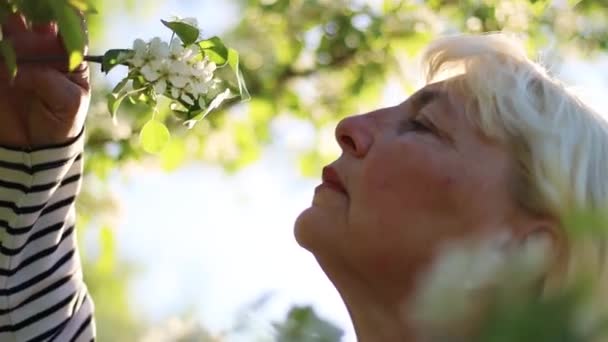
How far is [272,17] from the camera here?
109 inches

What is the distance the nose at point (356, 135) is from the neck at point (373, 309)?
13 cm

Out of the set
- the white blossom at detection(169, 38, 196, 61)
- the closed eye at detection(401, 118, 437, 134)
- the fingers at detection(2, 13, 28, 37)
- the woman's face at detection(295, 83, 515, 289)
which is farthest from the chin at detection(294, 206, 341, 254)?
the fingers at detection(2, 13, 28, 37)

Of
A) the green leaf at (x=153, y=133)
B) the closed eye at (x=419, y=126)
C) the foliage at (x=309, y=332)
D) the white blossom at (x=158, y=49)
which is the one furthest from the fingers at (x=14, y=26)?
the closed eye at (x=419, y=126)

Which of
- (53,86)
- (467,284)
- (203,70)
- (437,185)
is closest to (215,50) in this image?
(203,70)

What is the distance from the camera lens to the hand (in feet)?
3.05

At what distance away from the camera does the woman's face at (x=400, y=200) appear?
3.50ft

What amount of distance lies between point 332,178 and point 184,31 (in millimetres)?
261

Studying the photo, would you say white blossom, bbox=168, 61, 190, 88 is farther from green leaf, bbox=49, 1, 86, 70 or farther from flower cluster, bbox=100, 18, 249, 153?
green leaf, bbox=49, 1, 86, 70

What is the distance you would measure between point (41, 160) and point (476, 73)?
0.47m

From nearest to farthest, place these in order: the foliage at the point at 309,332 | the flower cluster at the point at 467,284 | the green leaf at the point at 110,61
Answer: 1. the flower cluster at the point at 467,284
2. the foliage at the point at 309,332
3. the green leaf at the point at 110,61

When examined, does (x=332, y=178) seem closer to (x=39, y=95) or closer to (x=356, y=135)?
(x=356, y=135)

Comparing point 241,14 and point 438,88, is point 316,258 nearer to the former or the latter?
point 438,88

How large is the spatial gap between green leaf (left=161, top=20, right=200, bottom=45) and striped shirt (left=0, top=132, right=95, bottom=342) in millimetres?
230

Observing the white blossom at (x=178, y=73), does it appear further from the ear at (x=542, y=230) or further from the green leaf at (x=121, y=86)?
the ear at (x=542, y=230)
